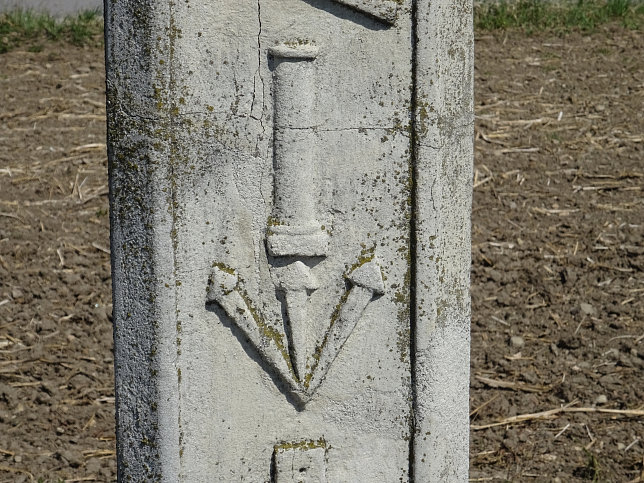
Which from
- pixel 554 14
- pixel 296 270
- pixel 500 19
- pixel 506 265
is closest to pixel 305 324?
pixel 296 270

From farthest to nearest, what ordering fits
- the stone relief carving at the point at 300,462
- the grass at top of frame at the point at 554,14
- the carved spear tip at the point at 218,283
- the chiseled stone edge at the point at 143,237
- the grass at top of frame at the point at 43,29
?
the grass at top of frame at the point at 554,14
the grass at top of frame at the point at 43,29
the stone relief carving at the point at 300,462
the carved spear tip at the point at 218,283
the chiseled stone edge at the point at 143,237

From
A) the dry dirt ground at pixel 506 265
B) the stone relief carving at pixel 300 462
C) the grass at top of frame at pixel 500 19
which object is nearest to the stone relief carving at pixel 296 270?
the stone relief carving at pixel 300 462

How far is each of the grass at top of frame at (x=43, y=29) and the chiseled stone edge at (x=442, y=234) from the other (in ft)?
16.3

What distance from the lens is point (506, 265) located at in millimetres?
4359

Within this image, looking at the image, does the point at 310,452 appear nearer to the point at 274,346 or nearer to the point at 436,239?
the point at 274,346

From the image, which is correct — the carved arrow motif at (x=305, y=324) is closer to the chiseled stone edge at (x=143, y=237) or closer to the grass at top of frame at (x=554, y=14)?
the chiseled stone edge at (x=143, y=237)

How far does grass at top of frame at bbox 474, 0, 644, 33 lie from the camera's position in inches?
267

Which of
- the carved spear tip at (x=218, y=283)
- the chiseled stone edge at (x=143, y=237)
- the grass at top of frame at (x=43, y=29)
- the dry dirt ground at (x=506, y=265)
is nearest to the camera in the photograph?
the chiseled stone edge at (x=143, y=237)

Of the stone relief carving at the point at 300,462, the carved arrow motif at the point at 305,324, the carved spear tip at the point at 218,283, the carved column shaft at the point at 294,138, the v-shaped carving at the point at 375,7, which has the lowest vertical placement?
the stone relief carving at the point at 300,462

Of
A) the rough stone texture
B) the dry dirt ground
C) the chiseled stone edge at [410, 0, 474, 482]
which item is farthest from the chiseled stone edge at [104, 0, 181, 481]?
the dry dirt ground

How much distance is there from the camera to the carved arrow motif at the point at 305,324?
6.82 feet

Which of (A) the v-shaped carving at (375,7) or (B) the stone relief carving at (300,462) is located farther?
(B) the stone relief carving at (300,462)

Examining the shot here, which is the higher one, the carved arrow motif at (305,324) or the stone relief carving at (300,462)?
the carved arrow motif at (305,324)

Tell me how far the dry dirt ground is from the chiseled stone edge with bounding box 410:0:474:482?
40.7 inches
